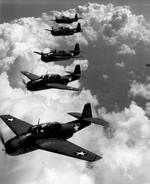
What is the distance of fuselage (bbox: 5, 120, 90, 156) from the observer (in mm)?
45378

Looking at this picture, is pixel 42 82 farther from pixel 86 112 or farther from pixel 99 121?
pixel 99 121

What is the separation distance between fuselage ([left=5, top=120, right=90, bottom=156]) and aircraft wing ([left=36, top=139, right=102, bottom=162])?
3.22ft

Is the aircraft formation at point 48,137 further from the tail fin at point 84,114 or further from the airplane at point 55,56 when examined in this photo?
the airplane at point 55,56

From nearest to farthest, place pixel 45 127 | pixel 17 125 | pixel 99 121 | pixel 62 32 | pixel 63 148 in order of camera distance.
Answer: pixel 63 148 → pixel 45 127 → pixel 17 125 → pixel 99 121 → pixel 62 32

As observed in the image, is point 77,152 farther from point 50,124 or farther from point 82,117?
point 82,117

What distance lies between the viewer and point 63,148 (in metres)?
48.5

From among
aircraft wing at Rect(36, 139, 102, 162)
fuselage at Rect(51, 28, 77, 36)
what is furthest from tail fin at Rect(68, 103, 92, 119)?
fuselage at Rect(51, 28, 77, 36)

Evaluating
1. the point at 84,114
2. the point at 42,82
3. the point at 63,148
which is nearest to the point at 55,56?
the point at 42,82

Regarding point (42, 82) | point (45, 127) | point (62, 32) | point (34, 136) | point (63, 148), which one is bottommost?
point (63, 148)

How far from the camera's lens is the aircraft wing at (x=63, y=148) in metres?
45.3

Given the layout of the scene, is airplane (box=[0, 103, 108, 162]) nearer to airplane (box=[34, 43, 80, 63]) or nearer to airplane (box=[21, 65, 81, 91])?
airplane (box=[21, 65, 81, 91])

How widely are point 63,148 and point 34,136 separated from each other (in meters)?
4.86

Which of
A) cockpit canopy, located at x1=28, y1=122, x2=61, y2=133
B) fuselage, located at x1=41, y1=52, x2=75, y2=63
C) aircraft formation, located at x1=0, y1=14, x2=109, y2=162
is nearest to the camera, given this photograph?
aircraft formation, located at x1=0, y1=14, x2=109, y2=162

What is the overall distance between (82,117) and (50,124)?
36.5 feet
